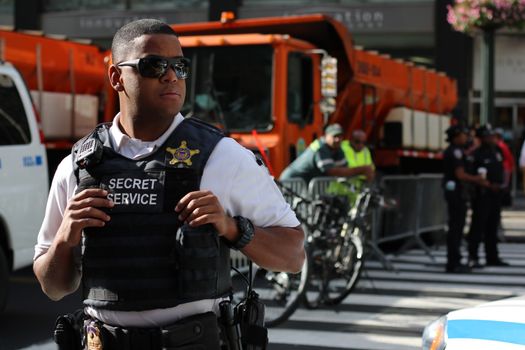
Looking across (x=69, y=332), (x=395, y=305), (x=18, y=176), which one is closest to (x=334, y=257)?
(x=395, y=305)

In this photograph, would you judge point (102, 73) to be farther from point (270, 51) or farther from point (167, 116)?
point (167, 116)

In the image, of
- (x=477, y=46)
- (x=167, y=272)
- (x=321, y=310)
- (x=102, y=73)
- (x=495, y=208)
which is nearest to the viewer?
(x=167, y=272)

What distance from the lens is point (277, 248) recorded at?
2955 millimetres

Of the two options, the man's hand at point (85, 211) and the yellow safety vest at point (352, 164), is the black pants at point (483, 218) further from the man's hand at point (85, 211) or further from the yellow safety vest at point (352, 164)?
the man's hand at point (85, 211)

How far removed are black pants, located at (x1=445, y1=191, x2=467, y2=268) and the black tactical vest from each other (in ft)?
31.0

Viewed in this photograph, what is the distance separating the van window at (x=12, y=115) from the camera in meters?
8.77

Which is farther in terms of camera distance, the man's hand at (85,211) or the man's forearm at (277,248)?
the man's forearm at (277,248)

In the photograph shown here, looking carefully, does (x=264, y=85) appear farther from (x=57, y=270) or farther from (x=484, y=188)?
(x=57, y=270)

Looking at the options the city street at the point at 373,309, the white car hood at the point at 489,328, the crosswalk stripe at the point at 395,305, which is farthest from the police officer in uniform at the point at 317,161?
the white car hood at the point at 489,328

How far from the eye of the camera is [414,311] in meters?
9.48

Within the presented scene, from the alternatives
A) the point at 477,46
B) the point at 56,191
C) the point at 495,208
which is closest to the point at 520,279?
the point at 495,208

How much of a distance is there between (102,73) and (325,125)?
381 cm

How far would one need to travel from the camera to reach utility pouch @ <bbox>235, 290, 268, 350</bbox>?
3.03 metres

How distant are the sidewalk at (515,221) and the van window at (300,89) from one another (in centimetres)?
595
